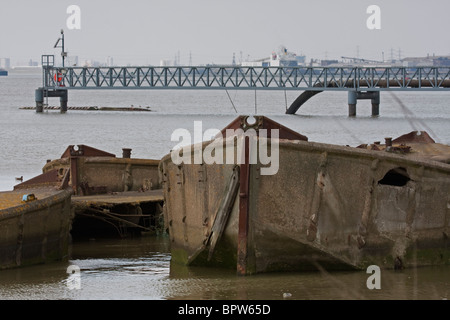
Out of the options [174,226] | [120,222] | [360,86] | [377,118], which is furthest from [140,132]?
[174,226]

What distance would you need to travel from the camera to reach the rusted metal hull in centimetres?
1642

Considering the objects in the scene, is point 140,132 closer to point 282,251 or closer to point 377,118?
point 377,118

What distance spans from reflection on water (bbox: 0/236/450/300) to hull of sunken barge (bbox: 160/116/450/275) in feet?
0.68

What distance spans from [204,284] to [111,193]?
7910mm

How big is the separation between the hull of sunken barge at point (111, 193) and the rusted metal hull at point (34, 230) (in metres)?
2.81

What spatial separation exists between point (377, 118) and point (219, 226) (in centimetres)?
7775

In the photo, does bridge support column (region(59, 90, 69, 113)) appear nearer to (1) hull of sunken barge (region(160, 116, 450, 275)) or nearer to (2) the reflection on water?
(2) the reflection on water

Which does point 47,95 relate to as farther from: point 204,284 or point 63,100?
point 204,284

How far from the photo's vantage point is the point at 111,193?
2334 centimetres

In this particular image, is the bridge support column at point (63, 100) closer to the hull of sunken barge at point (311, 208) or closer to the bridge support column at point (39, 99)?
the bridge support column at point (39, 99)

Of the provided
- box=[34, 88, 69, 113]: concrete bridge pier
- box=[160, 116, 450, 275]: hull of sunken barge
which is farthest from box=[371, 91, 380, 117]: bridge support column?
box=[160, 116, 450, 275]: hull of sunken barge

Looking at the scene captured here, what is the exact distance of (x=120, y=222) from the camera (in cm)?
2217

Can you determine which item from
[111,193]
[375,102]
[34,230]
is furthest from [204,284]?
[375,102]
